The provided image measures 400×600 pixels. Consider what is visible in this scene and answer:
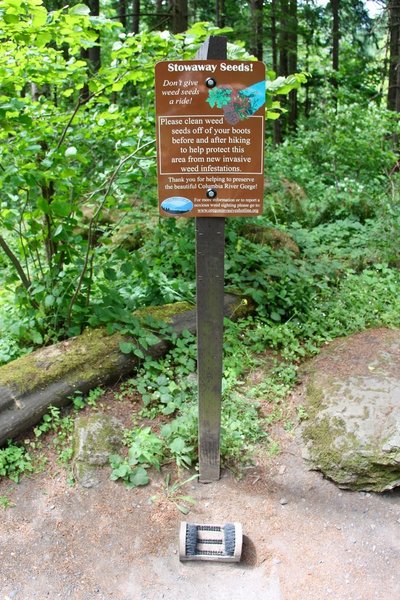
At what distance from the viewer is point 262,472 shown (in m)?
3.39

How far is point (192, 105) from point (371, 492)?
2.66 metres

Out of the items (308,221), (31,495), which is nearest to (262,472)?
(31,495)

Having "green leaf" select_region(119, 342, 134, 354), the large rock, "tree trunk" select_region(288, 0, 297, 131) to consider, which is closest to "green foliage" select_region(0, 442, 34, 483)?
"green leaf" select_region(119, 342, 134, 354)

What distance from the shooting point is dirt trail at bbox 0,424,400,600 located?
8.94ft

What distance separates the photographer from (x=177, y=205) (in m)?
2.71

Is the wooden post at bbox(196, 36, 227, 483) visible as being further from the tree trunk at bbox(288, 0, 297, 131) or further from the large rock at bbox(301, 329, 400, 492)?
the tree trunk at bbox(288, 0, 297, 131)

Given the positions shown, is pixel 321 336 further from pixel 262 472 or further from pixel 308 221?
pixel 308 221

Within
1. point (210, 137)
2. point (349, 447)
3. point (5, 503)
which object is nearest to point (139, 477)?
point (5, 503)

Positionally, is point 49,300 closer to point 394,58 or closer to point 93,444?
point 93,444

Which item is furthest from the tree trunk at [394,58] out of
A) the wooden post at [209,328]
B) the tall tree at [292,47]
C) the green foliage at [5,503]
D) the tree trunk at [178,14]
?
the green foliage at [5,503]

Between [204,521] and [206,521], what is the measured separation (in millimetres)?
13

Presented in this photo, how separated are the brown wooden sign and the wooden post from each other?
123 millimetres

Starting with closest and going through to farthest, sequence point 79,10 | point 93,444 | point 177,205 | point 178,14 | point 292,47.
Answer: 1. point 177,205
2. point 79,10
3. point 93,444
4. point 178,14
5. point 292,47

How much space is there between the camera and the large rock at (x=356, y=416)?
3184mm
